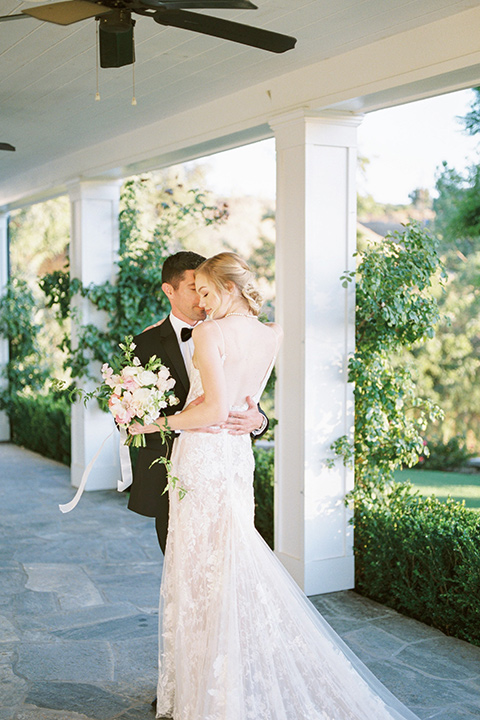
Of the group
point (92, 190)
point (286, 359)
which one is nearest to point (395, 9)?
point (286, 359)

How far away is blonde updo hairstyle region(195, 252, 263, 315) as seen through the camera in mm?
2900

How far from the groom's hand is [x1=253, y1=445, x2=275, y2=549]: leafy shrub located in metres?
2.67

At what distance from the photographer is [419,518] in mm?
4492

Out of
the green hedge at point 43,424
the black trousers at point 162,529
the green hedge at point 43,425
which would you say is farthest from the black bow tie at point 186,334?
the green hedge at point 43,424

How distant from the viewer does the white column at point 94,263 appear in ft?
24.8

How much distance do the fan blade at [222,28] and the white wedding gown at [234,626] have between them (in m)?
1.31

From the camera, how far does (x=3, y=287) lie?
10.6m

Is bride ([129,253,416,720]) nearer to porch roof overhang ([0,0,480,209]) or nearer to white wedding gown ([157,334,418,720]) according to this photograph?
white wedding gown ([157,334,418,720])

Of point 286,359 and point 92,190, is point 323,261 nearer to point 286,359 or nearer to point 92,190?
point 286,359

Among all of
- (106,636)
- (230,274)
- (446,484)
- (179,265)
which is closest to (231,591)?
(230,274)

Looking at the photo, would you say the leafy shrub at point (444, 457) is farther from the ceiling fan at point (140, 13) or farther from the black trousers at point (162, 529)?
the ceiling fan at point (140, 13)

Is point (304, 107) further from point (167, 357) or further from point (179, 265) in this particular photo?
point (167, 357)

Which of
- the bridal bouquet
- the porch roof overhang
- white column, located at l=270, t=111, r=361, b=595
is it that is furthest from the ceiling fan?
white column, located at l=270, t=111, r=361, b=595

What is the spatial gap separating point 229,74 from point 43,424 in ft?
20.0
